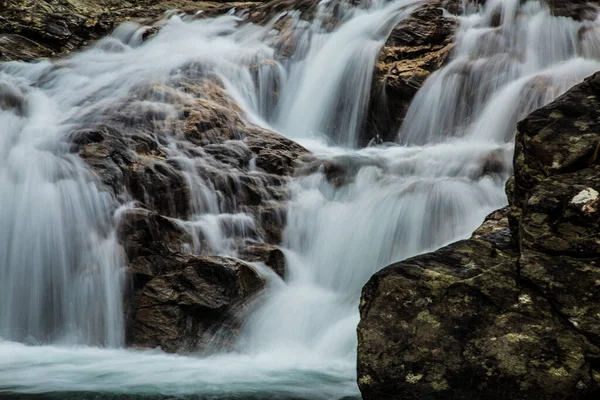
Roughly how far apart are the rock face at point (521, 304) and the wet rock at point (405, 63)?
26.1 ft

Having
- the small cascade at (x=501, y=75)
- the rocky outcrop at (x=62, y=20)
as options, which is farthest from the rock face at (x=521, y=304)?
the rocky outcrop at (x=62, y=20)

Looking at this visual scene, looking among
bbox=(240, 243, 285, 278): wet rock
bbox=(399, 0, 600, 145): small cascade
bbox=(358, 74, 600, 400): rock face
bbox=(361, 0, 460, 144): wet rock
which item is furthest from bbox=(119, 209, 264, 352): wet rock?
bbox=(361, 0, 460, 144): wet rock

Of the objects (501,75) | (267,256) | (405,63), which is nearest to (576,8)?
(501,75)

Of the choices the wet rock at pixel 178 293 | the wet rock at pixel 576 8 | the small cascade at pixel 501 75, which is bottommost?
the wet rock at pixel 178 293

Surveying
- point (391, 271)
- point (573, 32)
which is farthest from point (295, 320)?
point (573, 32)

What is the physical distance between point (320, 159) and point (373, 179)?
100 centimetres

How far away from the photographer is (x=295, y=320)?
689cm

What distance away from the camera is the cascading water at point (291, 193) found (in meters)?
6.18

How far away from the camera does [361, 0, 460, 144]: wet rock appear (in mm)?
12117

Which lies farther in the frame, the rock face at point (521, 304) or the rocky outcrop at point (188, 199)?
the rocky outcrop at point (188, 199)

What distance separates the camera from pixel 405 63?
1251 centimetres

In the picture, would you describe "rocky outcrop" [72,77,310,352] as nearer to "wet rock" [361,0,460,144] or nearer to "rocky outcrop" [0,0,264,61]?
"wet rock" [361,0,460,144]

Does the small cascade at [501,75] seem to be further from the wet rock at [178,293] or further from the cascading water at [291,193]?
the wet rock at [178,293]

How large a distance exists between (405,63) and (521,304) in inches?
374
